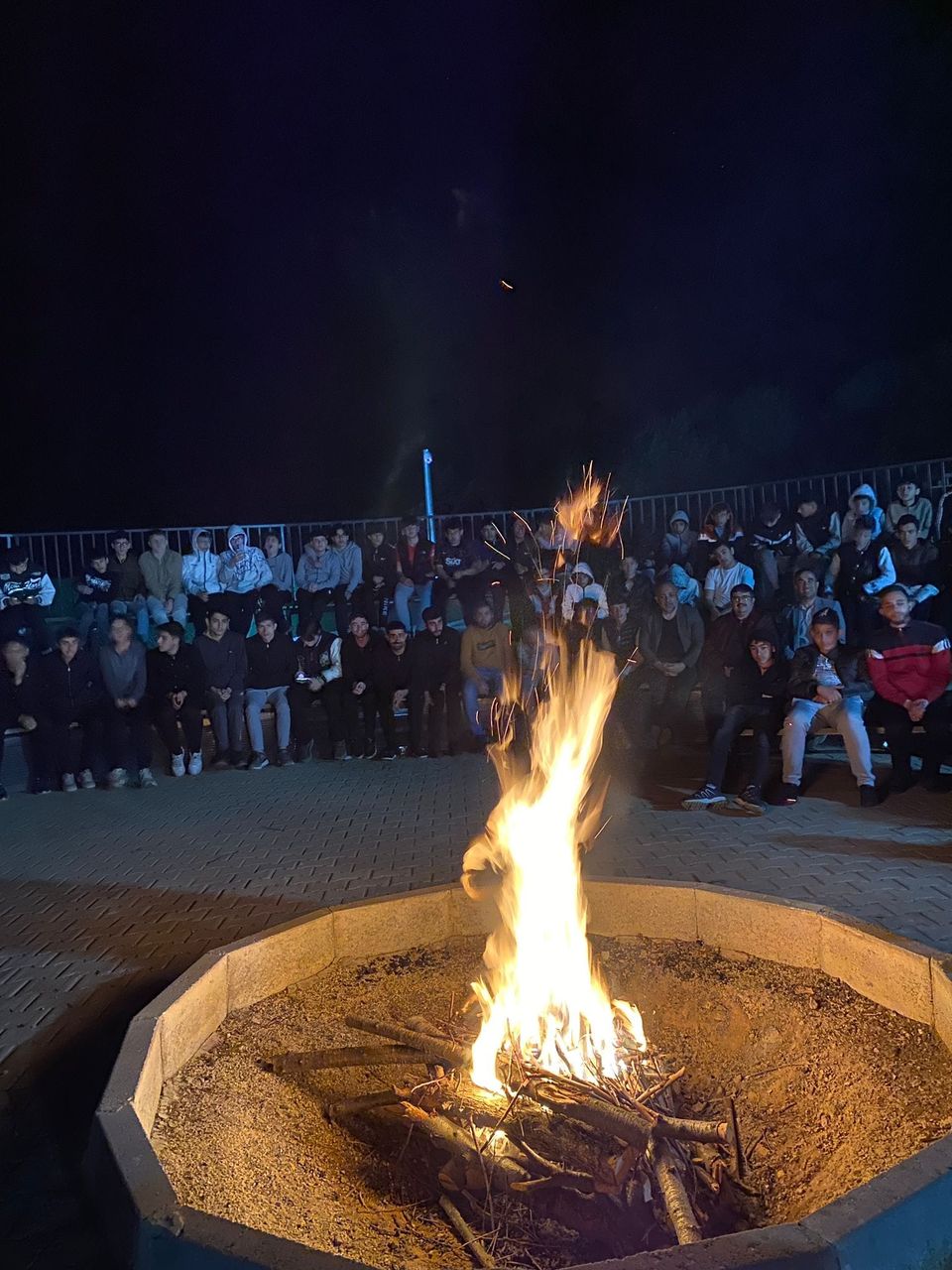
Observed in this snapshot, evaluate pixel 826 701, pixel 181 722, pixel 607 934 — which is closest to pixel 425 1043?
pixel 607 934

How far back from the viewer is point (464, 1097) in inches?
151

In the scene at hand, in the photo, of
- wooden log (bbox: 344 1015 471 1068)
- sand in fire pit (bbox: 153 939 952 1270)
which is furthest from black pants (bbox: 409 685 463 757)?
wooden log (bbox: 344 1015 471 1068)

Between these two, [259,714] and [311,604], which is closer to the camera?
[259,714]

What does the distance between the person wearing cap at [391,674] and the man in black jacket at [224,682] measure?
1634 millimetres

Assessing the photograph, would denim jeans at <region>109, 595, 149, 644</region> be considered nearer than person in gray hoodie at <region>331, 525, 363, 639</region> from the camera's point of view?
Yes

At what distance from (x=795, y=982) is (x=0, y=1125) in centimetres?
362

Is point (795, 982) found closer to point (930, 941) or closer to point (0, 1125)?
point (930, 941)

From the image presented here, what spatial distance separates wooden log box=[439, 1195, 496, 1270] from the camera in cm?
313

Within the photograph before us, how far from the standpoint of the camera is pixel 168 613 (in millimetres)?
12586

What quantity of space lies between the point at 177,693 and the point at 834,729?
23.6 feet

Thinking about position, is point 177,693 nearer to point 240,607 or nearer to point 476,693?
point 240,607

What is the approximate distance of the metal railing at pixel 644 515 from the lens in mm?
13938

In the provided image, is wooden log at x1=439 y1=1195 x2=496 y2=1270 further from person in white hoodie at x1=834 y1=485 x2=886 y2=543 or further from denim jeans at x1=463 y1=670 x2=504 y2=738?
person in white hoodie at x1=834 y1=485 x2=886 y2=543

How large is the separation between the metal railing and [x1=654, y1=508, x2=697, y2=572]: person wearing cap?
301 mm
